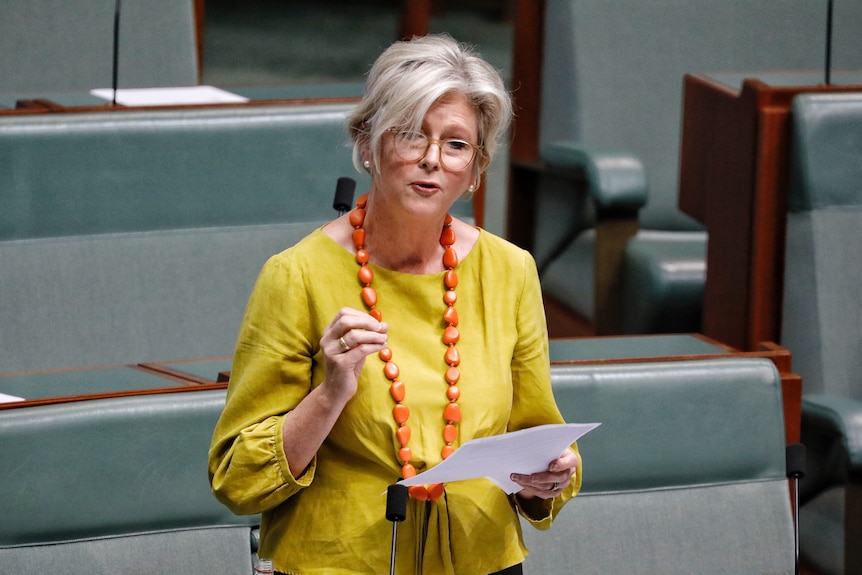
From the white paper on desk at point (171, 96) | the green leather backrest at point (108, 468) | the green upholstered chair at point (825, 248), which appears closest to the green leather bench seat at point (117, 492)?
the green leather backrest at point (108, 468)

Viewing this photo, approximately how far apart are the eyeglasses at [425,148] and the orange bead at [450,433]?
106 millimetres

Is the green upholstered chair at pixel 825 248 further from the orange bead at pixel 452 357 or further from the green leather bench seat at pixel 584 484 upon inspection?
the orange bead at pixel 452 357

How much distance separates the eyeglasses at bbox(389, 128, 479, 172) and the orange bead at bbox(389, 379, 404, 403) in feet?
A: 0.30

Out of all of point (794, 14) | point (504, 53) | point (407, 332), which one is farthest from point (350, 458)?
point (504, 53)

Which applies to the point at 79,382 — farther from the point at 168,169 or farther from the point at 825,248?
the point at 825,248

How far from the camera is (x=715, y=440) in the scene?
870 mm

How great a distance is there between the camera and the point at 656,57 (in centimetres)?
138

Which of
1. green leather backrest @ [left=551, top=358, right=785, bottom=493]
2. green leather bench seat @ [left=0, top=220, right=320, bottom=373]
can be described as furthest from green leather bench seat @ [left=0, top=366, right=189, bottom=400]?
green leather backrest @ [left=551, top=358, right=785, bottom=493]

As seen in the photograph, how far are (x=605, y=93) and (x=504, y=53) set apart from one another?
1443mm

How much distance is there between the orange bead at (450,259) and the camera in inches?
21.9

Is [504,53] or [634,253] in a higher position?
[504,53]

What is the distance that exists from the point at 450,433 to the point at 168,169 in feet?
1.87

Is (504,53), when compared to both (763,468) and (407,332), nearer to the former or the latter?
(763,468)

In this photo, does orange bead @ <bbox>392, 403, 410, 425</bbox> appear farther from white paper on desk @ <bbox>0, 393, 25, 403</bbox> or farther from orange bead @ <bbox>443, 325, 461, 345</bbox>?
white paper on desk @ <bbox>0, 393, 25, 403</bbox>
